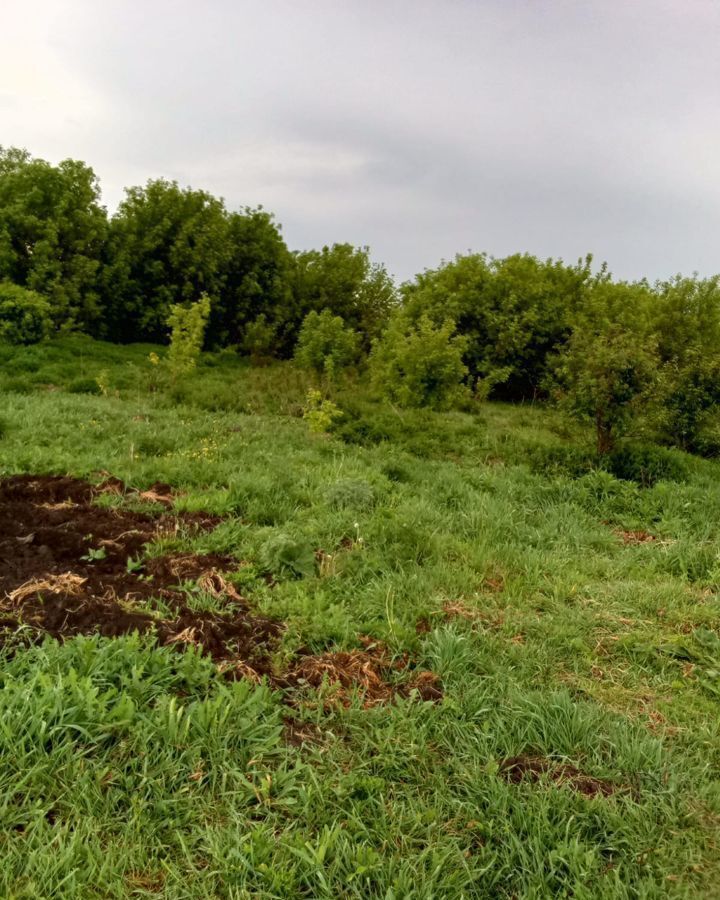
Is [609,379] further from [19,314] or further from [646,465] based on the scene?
[19,314]

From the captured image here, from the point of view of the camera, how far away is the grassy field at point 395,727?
2.08 m

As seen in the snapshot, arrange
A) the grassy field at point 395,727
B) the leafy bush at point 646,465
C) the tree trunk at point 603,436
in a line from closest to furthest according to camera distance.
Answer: the grassy field at point 395,727, the leafy bush at point 646,465, the tree trunk at point 603,436

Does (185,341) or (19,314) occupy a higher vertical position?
(19,314)

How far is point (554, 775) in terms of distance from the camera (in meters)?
2.59

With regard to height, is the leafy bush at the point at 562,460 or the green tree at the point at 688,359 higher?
the green tree at the point at 688,359

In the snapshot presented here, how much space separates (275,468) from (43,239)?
1961cm

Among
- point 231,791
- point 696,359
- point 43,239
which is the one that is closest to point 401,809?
point 231,791

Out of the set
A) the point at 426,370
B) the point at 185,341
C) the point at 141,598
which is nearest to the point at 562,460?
the point at 426,370

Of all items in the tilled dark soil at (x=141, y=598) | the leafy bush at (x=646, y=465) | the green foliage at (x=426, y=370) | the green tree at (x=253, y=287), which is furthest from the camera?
the green tree at (x=253, y=287)

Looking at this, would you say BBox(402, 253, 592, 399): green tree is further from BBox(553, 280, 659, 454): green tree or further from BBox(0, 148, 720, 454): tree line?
BBox(553, 280, 659, 454): green tree

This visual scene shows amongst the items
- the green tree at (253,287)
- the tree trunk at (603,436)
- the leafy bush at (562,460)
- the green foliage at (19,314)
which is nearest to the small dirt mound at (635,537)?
the leafy bush at (562,460)

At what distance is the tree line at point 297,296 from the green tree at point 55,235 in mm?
55

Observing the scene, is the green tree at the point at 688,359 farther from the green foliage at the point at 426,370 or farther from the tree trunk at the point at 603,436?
the green foliage at the point at 426,370

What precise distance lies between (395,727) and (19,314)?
1975cm
